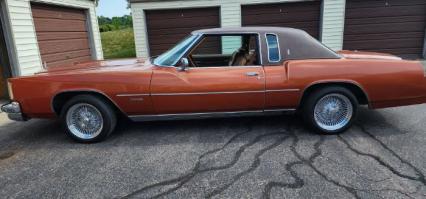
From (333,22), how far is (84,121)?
28.4 ft

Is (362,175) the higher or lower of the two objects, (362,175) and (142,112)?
the lower

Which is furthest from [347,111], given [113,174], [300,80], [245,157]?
[113,174]

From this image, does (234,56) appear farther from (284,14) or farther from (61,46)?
(284,14)

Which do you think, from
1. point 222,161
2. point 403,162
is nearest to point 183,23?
point 222,161

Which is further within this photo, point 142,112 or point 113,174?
point 142,112

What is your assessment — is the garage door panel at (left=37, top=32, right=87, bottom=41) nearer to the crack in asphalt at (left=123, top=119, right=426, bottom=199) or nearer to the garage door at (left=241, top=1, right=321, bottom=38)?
the garage door at (left=241, top=1, right=321, bottom=38)

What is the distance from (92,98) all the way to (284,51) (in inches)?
101

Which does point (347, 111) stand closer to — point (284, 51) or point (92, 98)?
point (284, 51)

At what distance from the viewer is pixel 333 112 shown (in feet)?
13.6

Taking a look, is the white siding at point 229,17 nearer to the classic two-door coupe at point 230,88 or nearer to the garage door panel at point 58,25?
the garage door panel at point 58,25

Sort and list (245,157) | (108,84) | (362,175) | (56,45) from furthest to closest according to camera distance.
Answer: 1. (56,45)
2. (108,84)
3. (245,157)
4. (362,175)

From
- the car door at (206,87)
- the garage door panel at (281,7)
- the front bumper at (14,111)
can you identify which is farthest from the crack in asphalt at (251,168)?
the garage door panel at (281,7)

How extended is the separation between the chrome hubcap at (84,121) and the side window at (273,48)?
2.37 meters

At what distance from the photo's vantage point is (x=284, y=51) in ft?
13.5
